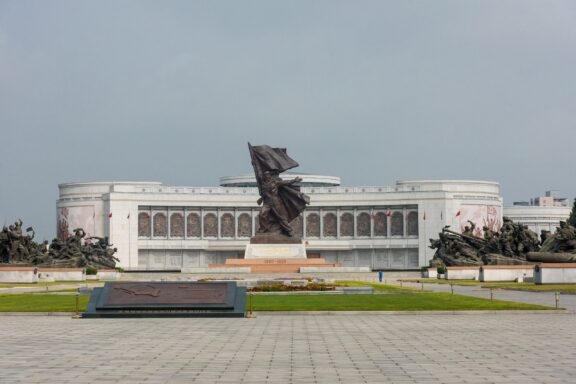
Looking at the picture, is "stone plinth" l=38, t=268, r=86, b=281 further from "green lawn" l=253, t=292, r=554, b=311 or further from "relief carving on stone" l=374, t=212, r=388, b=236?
"relief carving on stone" l=374, t=212, r=388, b=236

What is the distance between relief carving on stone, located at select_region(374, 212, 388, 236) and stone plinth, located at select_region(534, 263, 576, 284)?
7819 centimetres

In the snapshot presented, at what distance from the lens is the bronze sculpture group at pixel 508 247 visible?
54.4 meters

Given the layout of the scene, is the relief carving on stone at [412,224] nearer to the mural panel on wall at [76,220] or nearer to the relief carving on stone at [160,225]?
the relief carving on stone at [160,225]

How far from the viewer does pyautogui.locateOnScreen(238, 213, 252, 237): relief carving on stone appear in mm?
131625

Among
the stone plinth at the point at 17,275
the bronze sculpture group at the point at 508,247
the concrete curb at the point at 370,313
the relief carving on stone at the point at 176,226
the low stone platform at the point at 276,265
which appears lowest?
the concrete curb at the point at 370,313

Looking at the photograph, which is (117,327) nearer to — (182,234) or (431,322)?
(431,322)

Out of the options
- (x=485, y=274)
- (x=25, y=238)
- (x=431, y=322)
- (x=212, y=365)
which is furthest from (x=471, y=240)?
(x=212, y=365)

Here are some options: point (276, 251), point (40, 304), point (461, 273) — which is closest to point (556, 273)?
point (461, 273)

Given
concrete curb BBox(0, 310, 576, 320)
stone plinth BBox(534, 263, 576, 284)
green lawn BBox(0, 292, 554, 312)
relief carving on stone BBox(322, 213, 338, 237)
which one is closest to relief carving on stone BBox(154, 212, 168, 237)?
relief carving on stone BBox(322, 213, 338, 237)

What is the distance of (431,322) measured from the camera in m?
25.5

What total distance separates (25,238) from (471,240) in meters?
33.3

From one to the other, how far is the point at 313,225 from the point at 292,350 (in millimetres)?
113231

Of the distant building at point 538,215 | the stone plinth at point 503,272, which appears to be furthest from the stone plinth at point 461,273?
the distant building at point 538,215

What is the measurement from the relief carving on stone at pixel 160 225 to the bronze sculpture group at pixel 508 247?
189 feet
